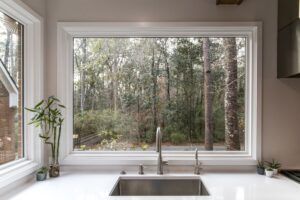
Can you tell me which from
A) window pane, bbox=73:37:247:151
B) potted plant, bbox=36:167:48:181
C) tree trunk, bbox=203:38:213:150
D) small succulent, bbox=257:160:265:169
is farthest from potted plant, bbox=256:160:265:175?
potted plant, bbox=36:167:48:181

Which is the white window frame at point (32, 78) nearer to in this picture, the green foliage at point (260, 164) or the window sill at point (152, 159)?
the window sill at point (152, 159)

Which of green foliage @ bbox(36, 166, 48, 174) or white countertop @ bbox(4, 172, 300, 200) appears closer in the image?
white countertop @ bbox(4, 172, 300, 200)

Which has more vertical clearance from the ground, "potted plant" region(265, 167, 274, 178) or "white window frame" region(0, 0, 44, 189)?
"white window frame" region(0, 0, 44, 189)

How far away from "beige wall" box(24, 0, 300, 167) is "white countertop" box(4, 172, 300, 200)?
339mm

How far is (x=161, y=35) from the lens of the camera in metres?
2.24

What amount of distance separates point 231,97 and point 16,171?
1890 millimetres

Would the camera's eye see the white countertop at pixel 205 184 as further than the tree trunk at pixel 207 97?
No

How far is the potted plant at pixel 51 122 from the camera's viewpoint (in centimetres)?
199

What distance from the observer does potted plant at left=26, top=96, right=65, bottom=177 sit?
1.99 meters

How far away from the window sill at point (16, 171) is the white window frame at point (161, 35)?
28 centimetres

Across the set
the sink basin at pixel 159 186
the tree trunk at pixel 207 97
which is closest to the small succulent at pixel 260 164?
the tree trunk at pixel 207 97

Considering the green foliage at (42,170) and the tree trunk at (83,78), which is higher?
the tree trunk at (83,78)

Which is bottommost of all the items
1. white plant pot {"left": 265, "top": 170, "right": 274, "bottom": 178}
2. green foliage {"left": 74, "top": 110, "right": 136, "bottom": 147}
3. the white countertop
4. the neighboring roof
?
the white countertop

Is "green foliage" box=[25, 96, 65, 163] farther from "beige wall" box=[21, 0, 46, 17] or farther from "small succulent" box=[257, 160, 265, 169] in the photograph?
"small succulent" box=[257, 160, 265, 169]
